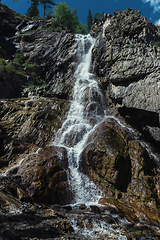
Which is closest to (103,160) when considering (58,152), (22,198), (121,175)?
(121,175)

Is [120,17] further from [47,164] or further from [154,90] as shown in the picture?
[47,164]

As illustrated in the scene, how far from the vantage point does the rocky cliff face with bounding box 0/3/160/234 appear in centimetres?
927

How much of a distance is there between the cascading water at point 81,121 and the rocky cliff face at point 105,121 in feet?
1.97

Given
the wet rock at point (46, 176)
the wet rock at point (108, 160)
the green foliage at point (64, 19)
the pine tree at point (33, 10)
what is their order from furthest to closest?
the pine tree at point (33, 10) → the green foliage at point (64, 19) → the wet rock at point (108, 160) → the wet rock at point (46, 176)

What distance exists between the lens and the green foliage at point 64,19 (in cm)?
3522

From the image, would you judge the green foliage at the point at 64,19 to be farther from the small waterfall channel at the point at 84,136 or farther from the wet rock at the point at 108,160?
the wet rock at the point at 108,160

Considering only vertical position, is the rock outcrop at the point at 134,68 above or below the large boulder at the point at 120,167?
above

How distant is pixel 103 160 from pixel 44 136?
6.20 m

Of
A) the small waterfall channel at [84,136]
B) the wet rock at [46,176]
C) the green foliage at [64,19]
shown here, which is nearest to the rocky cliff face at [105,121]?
the wet rock at [46,176]

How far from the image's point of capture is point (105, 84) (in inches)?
806

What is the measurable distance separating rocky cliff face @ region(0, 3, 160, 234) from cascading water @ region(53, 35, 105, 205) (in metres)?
0.60

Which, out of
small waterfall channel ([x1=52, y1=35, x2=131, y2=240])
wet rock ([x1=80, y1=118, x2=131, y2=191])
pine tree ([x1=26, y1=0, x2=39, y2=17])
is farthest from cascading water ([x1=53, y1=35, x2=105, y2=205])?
pine tree ([x1=26, y1=0, x2=39, y2=17])

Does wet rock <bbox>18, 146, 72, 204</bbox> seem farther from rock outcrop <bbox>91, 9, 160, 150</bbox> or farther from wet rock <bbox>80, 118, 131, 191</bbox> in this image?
rock outcrop <bbox>91, 9, 160, 150</bbox>

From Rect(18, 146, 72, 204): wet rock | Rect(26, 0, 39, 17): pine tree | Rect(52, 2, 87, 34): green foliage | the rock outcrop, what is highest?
Rect(26, 0, 39, 17): pine tree
